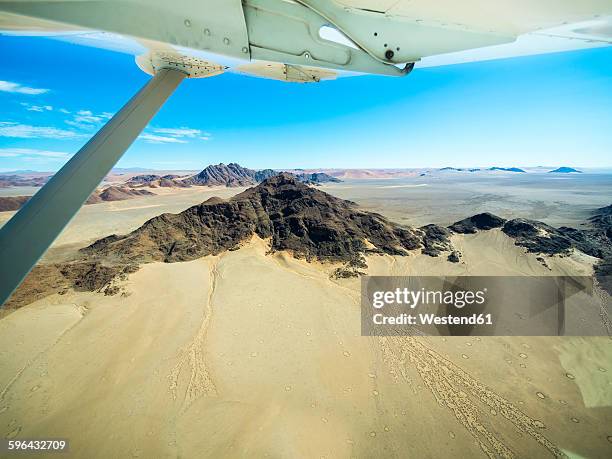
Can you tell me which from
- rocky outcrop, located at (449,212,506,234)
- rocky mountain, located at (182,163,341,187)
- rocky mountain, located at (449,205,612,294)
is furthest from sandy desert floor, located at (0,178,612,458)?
rocky mountain, located at (182,163,341,187)

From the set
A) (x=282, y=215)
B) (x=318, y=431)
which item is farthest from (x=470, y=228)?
(x=318, y=431)

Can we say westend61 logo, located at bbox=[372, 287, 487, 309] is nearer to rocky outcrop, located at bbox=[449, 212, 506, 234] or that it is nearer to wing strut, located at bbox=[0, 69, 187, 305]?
rocky outcrop, located at bbox=[449, 212, 506, 234]

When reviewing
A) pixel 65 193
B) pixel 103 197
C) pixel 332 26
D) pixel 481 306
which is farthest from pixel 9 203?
pixel 481 306

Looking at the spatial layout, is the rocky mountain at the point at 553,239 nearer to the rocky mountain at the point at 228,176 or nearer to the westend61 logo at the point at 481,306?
the westend61 logo at the point at 481,306

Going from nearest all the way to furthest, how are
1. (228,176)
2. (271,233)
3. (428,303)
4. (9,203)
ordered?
(428,303)
(271,233)
(9,203)
(228,176)

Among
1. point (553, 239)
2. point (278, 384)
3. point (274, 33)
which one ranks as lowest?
point (278, 384)

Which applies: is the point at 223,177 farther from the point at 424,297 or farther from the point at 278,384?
the point at 278,384
